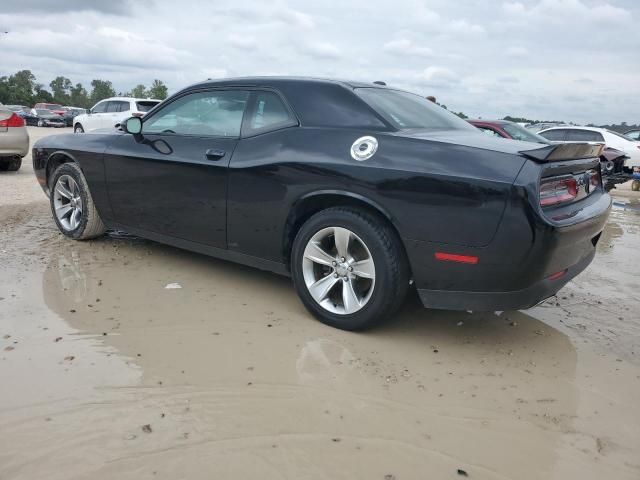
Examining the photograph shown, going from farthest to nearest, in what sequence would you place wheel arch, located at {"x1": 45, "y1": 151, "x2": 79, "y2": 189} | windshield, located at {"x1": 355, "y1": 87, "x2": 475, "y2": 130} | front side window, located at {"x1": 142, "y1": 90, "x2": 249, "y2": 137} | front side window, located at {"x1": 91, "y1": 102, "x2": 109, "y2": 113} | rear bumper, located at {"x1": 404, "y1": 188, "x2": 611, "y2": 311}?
front side window, located at {"x1": 91, "y1": 102, "x2": 109, "y2": 113} < wheel arch, located at {"x1": 45, "y1": 151, "x2": 79, "y2": 189} < front side window, located at {"x1": 142, "y1": 90, "x2": 249, "y2": 137} < windshield, located at {"x1": 355, "y1": 87, "x2": 475, "y2": 130} < rear bumper, located at {"x1": 404, "y1": 188, "x2": 611, "y2": 311}

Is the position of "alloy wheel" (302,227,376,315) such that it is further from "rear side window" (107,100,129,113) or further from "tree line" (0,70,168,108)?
"tree line" (0,70,168,108)

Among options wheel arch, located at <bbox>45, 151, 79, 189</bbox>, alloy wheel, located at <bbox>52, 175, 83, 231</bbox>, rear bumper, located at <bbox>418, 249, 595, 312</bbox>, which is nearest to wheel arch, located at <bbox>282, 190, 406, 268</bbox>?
rear bumper, located at <bbox>418, 249, 595, 312</bbox>

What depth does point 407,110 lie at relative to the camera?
3.93 m

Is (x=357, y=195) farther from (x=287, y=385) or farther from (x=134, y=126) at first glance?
(x=134, y=126)

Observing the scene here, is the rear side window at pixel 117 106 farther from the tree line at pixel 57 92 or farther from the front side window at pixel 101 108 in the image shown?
the tree line at pixel 57 92

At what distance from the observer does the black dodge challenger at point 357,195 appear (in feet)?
9.73

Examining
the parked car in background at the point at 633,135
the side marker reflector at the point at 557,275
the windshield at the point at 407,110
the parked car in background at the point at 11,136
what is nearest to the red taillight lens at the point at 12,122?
the parked car in background at the point at 11,136

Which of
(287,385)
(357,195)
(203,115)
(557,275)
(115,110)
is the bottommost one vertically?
(287,385)

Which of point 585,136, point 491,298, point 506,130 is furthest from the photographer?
point 585,136

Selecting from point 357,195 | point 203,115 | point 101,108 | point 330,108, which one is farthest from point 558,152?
point 101,108

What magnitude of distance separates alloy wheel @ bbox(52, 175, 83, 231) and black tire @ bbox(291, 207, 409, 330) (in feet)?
9.08

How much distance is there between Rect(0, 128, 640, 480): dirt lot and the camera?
7.37 ft

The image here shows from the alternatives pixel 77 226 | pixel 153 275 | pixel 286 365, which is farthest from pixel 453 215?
pixel 77 226

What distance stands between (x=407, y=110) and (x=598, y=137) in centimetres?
1240
